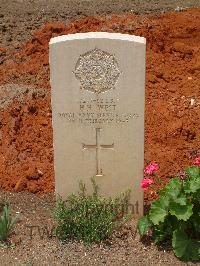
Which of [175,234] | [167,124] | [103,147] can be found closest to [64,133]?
[103,147]

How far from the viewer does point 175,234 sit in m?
5.05

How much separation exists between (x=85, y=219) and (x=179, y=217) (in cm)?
80

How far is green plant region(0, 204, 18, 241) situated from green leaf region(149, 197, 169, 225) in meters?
1.08

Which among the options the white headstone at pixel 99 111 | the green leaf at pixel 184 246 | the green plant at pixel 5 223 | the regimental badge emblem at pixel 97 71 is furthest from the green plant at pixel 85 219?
the regimental badge emblem at pixel 97 71

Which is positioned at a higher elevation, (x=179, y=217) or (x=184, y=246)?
(x=179, y=217)

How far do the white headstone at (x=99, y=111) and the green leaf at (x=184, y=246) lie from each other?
23.9 inches

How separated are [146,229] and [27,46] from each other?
4519 mm

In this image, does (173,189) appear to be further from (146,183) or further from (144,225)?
(144,225)

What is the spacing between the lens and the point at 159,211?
5.03 metres

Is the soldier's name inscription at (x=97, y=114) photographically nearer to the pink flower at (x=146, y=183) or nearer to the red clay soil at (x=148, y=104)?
the pink flower at (x=146, y=183)

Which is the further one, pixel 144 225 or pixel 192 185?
pixel 144 225

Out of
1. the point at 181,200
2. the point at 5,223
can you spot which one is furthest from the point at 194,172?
the point at 5,223

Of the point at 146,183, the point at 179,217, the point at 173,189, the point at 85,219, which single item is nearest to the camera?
the point at 179,217

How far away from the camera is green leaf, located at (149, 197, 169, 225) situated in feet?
16.4
